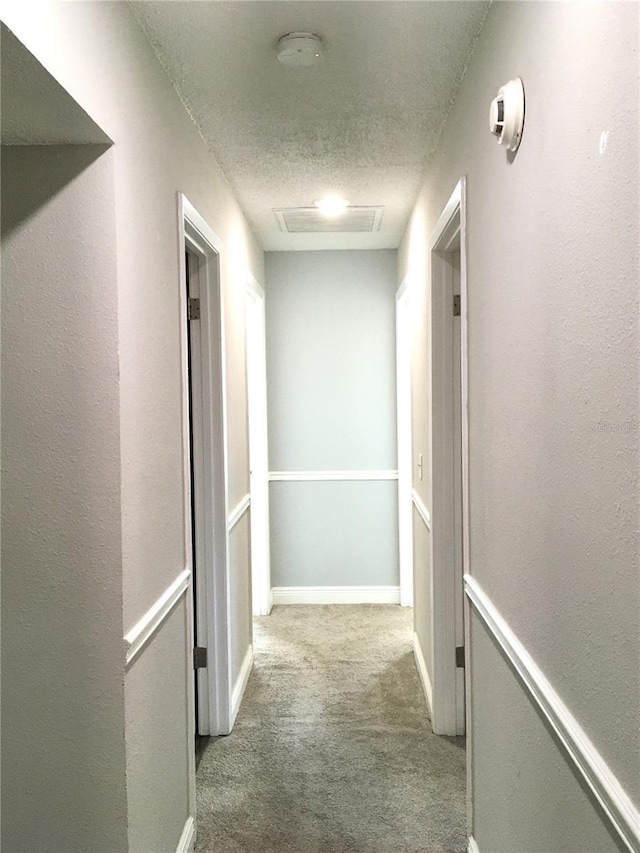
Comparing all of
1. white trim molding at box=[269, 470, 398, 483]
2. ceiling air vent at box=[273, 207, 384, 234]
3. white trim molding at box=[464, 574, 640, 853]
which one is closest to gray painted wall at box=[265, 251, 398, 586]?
white trim molding at box=[269, 470, 398, 483]

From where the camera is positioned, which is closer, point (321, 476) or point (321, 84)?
point (321, 84)

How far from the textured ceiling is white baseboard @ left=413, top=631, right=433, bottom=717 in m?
2.28

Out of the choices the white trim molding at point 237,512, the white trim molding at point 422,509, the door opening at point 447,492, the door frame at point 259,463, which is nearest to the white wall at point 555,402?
the door opening at point 447,492

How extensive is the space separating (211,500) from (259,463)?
5.47 feet

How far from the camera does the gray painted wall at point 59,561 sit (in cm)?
149

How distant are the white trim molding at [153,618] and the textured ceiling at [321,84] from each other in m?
1.48

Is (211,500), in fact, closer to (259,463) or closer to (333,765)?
(333,765)

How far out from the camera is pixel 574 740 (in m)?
1.09

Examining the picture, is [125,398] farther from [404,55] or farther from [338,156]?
[338,156]

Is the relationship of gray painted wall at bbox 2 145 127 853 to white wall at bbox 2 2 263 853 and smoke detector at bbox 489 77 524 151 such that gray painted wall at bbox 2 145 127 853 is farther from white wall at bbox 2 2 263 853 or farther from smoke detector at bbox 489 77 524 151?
smoke detector at bbox 489 77 524 151

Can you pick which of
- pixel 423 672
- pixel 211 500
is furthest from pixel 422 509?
pixel 211 500

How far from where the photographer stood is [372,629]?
161 inches

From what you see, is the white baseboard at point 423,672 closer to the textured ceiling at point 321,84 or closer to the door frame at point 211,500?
the door frame at point 211,500

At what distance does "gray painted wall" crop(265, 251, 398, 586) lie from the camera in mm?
4547
